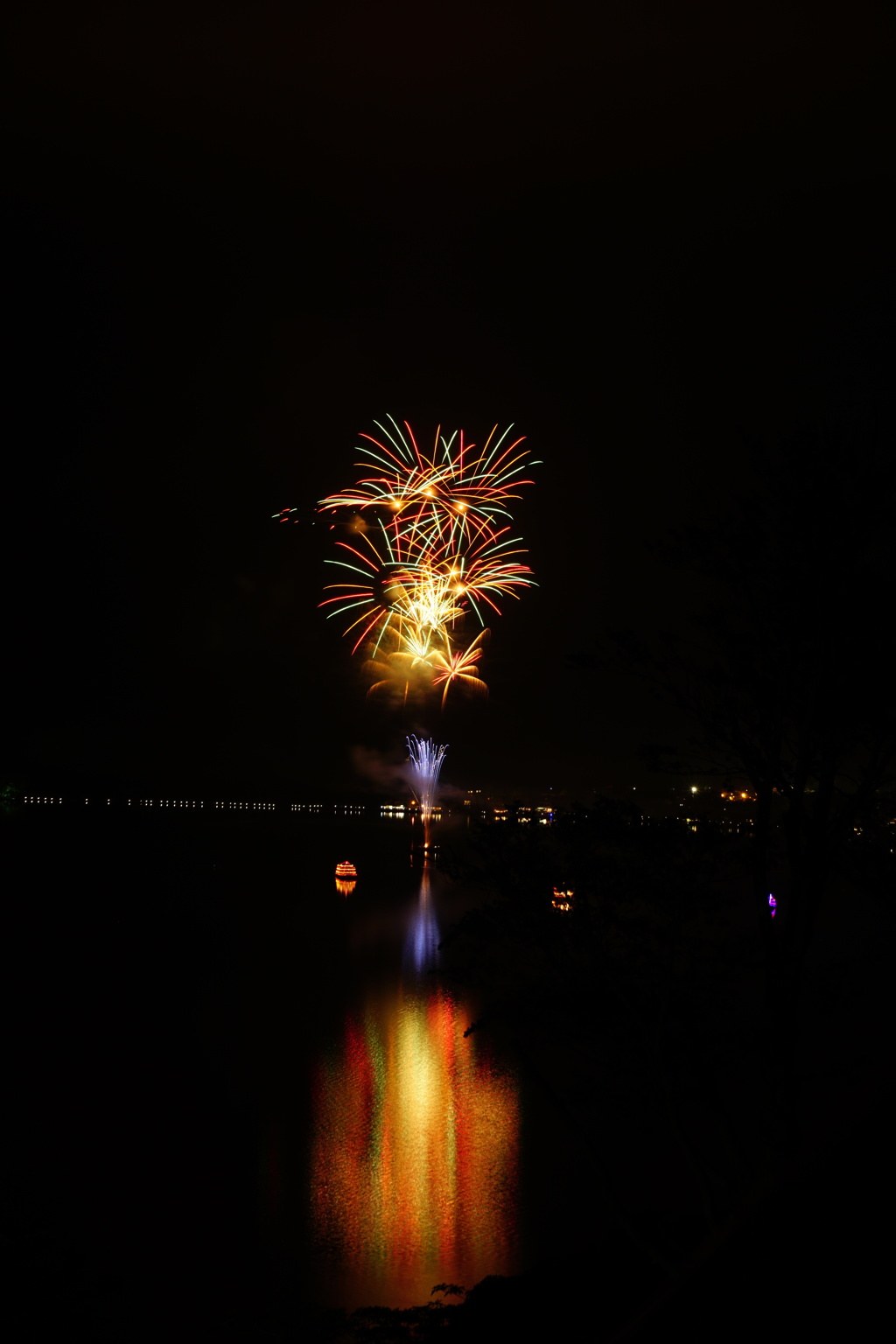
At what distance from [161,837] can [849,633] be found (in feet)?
320

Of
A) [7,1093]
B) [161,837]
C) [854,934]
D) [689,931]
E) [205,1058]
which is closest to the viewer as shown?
[689,931]

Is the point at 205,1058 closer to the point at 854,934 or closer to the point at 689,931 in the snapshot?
the point at 689,931

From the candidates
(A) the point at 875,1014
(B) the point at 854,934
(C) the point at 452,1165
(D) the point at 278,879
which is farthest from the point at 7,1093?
(D) the point at 278,879

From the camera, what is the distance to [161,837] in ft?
318

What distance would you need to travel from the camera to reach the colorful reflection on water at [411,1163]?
32.9 ft

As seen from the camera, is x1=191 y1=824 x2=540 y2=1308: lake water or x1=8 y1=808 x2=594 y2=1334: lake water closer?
x1=8 y1=808 x2=594 y2=1334: lake water

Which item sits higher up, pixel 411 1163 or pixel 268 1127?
pixel 268 1127

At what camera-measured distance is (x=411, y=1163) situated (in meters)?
13.0

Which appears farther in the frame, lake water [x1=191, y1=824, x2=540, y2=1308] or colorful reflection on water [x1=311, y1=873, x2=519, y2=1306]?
lake water [x1=191, y1=824, x2=540, y2=1308]

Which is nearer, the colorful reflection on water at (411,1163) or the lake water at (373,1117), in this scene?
the colorful reflection on water at (411,1163)

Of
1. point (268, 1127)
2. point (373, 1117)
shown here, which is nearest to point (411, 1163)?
point (373, 1117)

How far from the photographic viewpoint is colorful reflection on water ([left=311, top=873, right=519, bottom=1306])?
1002 centimetres

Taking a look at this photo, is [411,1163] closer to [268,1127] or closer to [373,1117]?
[373,1117]

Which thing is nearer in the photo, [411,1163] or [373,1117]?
[411,1163]
